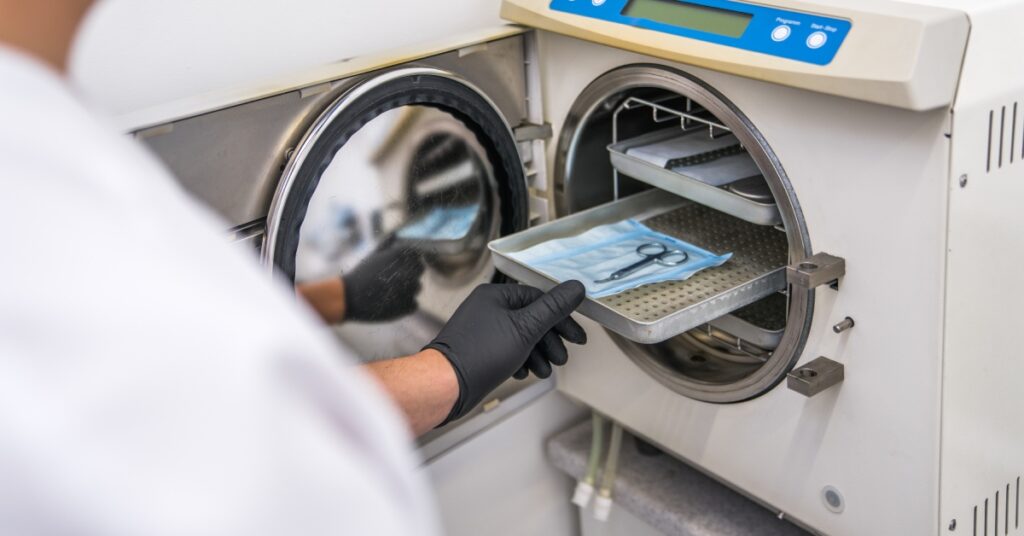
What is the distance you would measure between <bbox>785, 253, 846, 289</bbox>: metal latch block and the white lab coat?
30.9 inches

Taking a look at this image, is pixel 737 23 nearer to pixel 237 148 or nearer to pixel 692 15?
pixel 692 15

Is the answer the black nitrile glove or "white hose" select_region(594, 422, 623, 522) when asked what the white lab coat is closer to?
the black nitrile glove

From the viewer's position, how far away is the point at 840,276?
1213 mm

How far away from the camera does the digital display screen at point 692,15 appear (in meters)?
1.25

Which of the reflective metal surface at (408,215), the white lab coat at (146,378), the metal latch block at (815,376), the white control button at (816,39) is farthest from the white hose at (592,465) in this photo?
the white lab coat at (146,378)

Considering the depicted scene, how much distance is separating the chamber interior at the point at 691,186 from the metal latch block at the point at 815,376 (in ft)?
0.26

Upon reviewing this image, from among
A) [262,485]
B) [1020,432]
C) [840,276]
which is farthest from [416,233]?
[262,485]

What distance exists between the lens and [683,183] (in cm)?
143

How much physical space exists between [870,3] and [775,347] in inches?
20.1

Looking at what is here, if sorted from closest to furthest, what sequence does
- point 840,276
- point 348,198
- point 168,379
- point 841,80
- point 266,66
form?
point 168,379
point 841,80
point 840,276
point 348,198
point 266,66

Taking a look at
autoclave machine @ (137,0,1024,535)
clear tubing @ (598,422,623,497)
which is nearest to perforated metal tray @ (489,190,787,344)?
autoclave machine @ (137,0,1024,535)

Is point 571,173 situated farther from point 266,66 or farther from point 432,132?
point 266,66

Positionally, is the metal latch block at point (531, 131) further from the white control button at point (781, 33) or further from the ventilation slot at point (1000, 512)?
the ventilation slot at point (1000, 512)

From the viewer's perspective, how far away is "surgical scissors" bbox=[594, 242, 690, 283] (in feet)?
4.64
